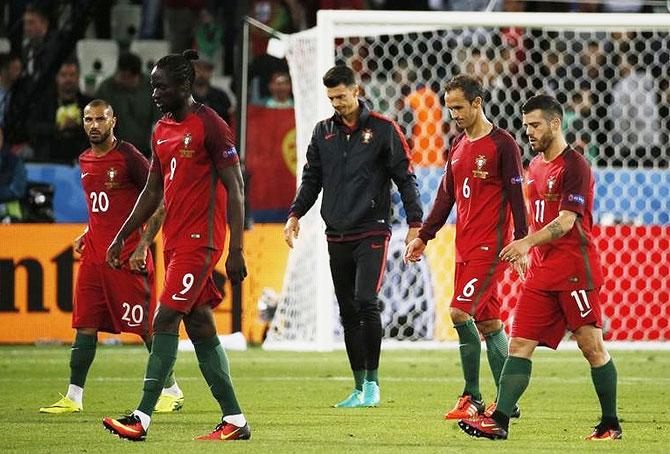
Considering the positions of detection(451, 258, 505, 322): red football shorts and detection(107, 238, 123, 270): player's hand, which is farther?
detection(451, 258, 505, 322): red football shorts

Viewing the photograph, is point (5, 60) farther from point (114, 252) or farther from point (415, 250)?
point (114, 252)

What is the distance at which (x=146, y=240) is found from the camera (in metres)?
7.91

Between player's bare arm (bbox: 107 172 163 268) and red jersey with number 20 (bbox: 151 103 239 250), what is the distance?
0.23 metres

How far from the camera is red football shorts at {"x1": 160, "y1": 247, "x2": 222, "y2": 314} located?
7.30m

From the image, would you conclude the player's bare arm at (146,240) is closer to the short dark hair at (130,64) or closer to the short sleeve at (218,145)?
the short sleeve at (218,145)

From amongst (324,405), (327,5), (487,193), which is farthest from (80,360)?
(327,5)

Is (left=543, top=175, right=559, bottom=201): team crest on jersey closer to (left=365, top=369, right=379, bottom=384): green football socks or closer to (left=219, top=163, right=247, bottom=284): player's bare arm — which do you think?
(left=219, top=163, right=247, bottom=284): player's bare arm

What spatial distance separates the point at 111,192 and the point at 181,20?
34.1 feet

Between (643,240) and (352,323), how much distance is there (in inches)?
207

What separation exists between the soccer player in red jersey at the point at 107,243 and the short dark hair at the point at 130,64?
728 cm

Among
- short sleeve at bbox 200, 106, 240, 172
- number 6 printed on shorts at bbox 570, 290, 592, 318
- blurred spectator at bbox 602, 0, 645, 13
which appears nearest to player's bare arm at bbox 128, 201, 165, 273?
short sleeve at bbox 200, 106, 240, 172

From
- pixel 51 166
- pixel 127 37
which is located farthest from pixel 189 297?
pixel 127 37

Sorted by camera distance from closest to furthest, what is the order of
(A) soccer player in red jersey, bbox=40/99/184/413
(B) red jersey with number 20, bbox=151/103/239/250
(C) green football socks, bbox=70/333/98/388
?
(B) red jersey with number 20, bbox=151/103/239/250, (C) green football socks, bbox=70/333/98/388, (A) soccer player in red jersey, bbox=40/99/184/413

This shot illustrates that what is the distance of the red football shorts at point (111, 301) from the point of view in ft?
30.5
